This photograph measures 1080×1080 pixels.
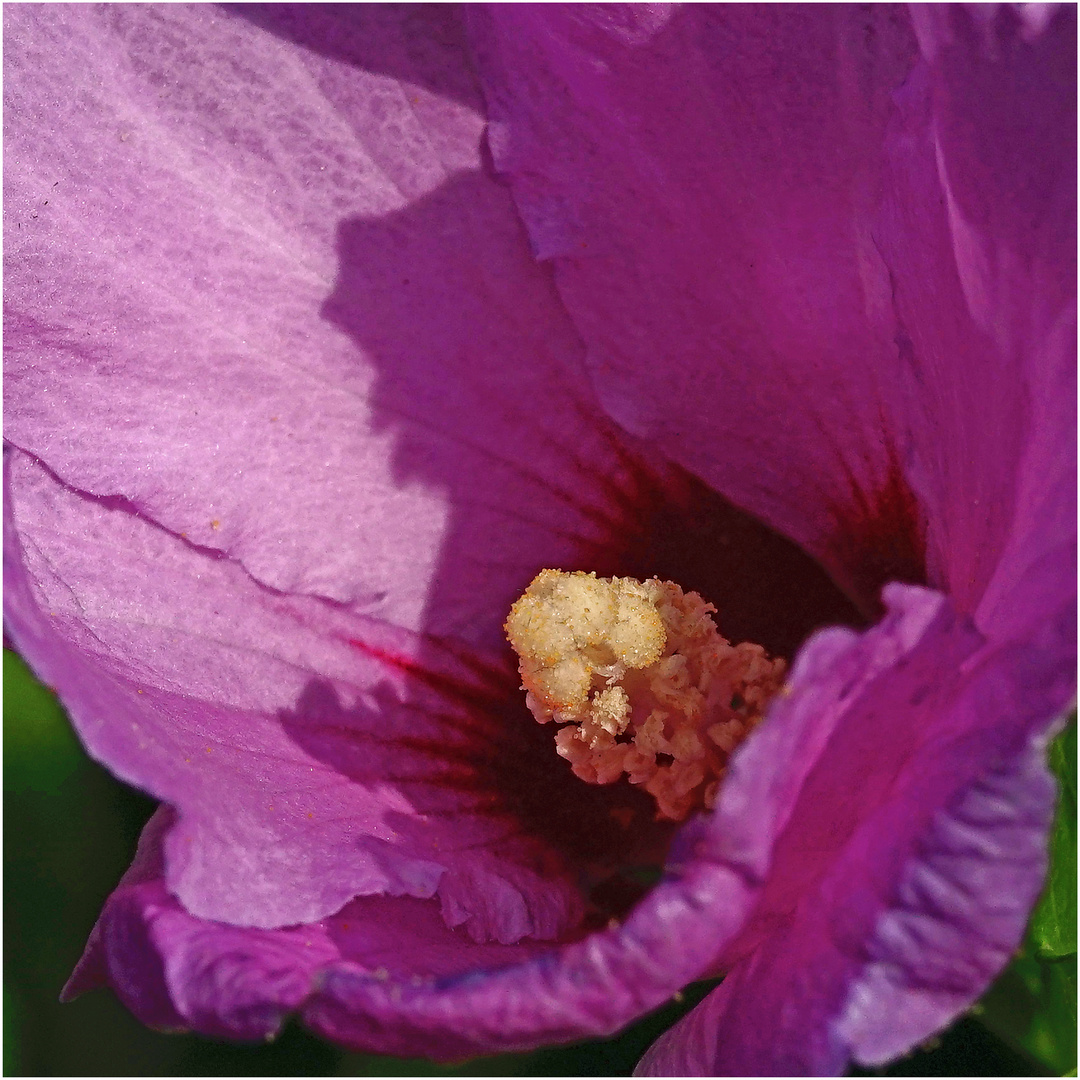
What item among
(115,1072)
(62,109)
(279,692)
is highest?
(62,109)

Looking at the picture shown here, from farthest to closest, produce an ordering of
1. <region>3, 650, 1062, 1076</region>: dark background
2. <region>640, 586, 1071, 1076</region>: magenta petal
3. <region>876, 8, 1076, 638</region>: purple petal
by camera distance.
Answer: <region>3, 650, 1062, 1076</region>: dark background → <region>876, 8, 1076, 638</region>: purple petal → <region>640, 586, 1071, 1076</region>: magenta petal

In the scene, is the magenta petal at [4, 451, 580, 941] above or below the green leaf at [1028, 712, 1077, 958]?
below

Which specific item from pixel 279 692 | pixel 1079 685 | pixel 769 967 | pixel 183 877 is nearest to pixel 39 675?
pixel 183 877

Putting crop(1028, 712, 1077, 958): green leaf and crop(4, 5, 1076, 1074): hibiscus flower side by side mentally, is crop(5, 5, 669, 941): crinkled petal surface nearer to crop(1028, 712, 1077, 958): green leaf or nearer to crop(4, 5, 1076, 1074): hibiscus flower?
crop(4, 5, 1076, 1074): hibiscus flower

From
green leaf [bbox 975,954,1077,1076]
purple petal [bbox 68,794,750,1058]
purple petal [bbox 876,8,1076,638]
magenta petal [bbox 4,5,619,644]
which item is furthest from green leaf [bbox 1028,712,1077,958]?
magenta petal [bbox 4,5,619,644]

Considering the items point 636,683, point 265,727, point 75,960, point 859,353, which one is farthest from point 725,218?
point 75,960

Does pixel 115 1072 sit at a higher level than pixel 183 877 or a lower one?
lower

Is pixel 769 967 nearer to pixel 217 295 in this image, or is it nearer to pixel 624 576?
pixel 624 576

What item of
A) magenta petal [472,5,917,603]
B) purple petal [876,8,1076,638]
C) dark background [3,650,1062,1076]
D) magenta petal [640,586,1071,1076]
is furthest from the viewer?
dark background [3,650,1062,1076]
